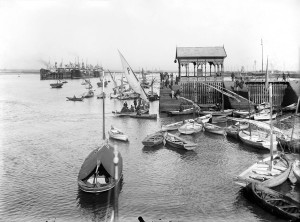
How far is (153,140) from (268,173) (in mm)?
17666

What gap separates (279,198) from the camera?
994 inches

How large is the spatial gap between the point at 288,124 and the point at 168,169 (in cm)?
3083

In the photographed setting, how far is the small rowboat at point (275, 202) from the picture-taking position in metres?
23.4

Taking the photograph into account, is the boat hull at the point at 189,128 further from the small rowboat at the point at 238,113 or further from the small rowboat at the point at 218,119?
the small rowboat at the point at 238,113

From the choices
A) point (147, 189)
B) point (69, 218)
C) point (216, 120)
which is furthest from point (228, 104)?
point (69, 218)

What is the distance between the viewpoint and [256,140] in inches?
1715

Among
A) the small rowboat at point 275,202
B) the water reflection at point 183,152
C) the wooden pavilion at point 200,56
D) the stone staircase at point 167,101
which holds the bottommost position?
the small rowboat at point 275,202

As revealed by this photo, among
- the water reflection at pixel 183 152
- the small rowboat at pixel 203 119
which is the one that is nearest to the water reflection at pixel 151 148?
the water reflection at pixel 183 152

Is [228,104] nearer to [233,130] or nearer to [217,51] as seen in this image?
[217,51]

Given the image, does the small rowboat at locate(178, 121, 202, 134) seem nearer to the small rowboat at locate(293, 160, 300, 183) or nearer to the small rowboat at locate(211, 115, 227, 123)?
the small rowboat at locate(211, 115, 227, 123)

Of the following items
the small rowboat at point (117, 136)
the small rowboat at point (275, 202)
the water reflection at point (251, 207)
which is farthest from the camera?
the small rowboat at point (117, 136)

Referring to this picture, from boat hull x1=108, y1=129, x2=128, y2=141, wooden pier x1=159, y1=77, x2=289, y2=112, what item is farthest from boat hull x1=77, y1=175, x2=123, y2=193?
wooden pier x1=159, y1=77, x2=289, y2=112

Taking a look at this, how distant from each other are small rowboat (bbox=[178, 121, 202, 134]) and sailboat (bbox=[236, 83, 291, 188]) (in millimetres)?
18722

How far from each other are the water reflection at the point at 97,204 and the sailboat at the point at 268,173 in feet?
35.1
